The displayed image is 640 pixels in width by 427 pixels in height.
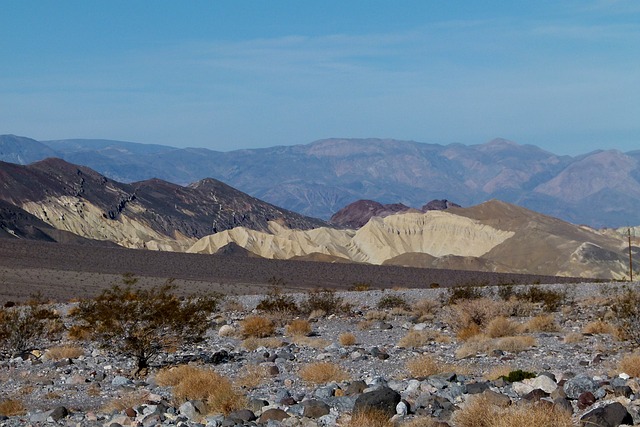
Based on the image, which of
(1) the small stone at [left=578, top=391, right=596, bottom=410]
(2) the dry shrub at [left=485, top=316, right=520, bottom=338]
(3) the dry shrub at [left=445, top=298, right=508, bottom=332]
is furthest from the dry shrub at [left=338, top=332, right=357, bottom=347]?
(1) the small stone at [left=578, top=391, right=596, bottom=410]

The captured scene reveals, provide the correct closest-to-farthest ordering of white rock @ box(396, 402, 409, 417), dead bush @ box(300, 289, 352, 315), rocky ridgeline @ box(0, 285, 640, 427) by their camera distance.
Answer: white rock @ box(396, 402, 409, 417) → rocky ridgeline @ box(0, 285, 640, 427) → dead bush @ box(300, 289, 352, 315)

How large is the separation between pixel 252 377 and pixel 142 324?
11.8ft

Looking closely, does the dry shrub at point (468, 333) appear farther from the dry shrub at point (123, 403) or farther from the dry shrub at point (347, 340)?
the dry shrub at point (123, 403)

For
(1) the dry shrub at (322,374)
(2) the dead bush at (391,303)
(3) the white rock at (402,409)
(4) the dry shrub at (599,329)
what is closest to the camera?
(3) the white rock at (402,409)

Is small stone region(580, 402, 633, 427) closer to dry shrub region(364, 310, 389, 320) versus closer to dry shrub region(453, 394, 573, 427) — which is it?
dry shrub region(453, 394, 573, 427)

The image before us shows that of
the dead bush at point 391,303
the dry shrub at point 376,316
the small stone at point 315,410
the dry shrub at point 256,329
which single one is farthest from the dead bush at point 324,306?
the small stone at point 315,410

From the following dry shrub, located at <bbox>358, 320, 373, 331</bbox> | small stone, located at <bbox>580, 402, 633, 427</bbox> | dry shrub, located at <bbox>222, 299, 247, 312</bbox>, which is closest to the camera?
small stone, located at <bbox>580, 402, 633, 427</bbox>

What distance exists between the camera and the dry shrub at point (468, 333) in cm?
1877

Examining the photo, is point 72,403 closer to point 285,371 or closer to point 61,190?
point 285,371

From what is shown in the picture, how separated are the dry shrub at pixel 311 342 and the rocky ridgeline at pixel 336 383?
4cm

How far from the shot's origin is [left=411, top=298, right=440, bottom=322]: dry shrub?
25.0 meters

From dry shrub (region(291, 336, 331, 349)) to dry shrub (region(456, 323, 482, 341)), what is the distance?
286cm

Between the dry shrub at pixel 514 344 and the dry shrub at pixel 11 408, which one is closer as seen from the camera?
the dry shrub at pixel 11 408

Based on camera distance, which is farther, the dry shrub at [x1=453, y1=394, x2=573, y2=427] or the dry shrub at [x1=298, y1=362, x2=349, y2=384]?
the dry shrub at [x1=298, y1=362, x2=349, y2=384]
